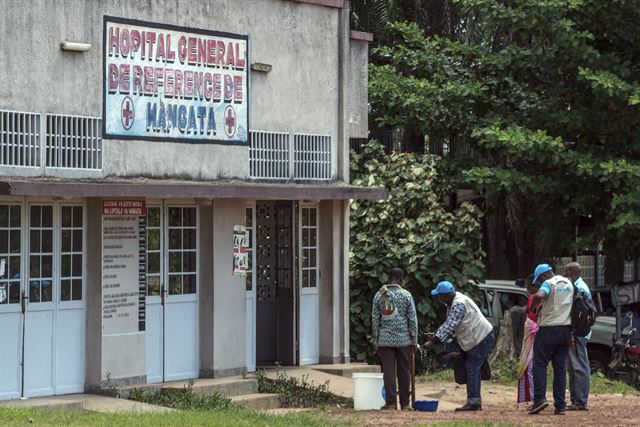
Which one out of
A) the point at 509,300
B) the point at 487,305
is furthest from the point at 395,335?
the point at 509,300

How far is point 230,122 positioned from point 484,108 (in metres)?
6.95

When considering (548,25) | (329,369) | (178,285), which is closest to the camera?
(178,285)

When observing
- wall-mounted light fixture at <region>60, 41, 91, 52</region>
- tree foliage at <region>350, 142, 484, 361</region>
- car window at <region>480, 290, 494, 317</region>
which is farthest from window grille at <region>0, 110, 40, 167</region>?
car window at <region>480, 290, 494, 317</region>

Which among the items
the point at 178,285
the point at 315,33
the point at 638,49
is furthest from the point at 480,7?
the point at 178,285

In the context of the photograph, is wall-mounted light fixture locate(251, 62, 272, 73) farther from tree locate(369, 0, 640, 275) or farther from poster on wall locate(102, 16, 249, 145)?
tree locate(369, 0, 640, 275)

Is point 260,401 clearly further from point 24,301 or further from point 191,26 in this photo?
point 191,26

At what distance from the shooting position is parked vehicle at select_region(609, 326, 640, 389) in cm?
1936

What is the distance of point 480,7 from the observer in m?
20.9

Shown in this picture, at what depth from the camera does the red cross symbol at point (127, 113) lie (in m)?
15.0

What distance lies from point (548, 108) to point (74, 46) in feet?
31.2

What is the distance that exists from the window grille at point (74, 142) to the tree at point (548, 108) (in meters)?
7.36

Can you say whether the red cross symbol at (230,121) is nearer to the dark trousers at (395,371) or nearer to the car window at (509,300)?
the dark trousers at (395,371)

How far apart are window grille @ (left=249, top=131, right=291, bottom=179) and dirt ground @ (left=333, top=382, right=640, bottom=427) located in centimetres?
361

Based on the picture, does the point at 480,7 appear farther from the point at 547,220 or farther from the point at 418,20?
the point at 418,20
